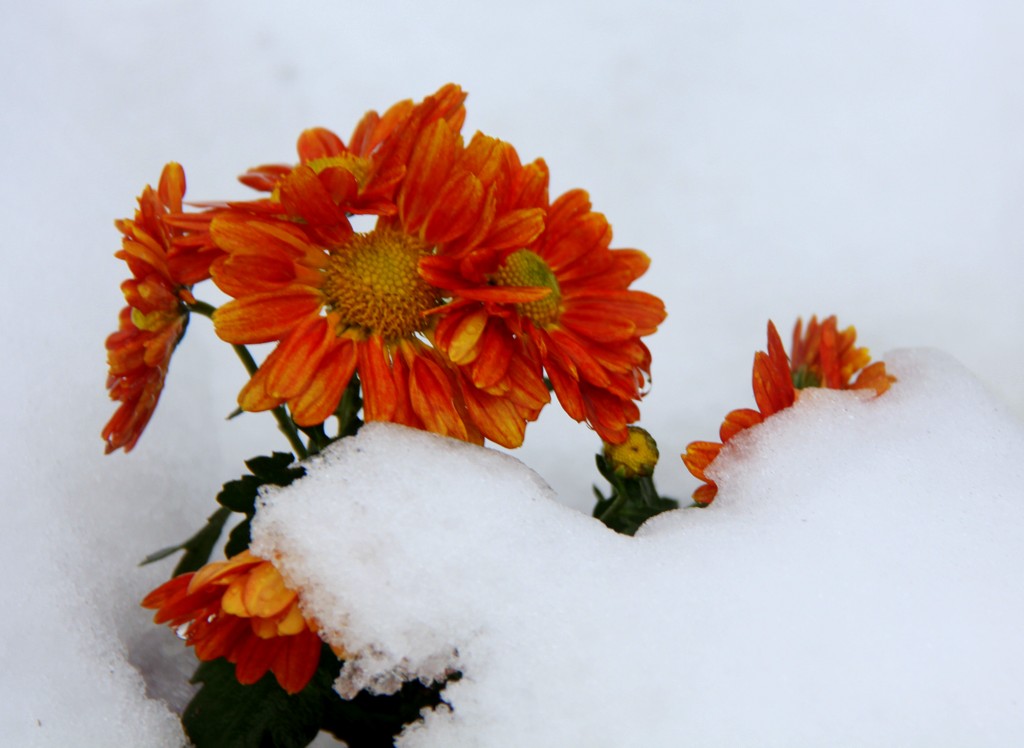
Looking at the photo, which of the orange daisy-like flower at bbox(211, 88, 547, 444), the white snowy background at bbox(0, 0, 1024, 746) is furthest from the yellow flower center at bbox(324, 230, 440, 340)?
the white snowy background at bbox(0, 0, 1024, 746)

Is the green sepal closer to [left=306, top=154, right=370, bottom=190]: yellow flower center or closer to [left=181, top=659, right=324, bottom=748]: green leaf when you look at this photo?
[left=181, top=659, right=324, bottom=748]: green leaf

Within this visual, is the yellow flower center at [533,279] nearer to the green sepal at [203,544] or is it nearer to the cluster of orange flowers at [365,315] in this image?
the cluster of orange flowers at [365,315]

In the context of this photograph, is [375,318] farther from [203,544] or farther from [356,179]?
[203,544]

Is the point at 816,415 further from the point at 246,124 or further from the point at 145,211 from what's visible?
the point at 246,124

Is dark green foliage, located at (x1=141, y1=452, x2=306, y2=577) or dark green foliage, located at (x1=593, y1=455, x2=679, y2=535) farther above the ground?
dark green foliage, located at (x1=593, y1=455, x2=679, y2=535)

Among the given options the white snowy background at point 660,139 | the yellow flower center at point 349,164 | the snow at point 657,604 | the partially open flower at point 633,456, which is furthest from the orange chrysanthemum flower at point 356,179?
the white snowy background at point 660,139

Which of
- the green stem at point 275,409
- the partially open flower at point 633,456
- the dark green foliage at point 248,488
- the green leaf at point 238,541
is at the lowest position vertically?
the green leaf at point 238,541
